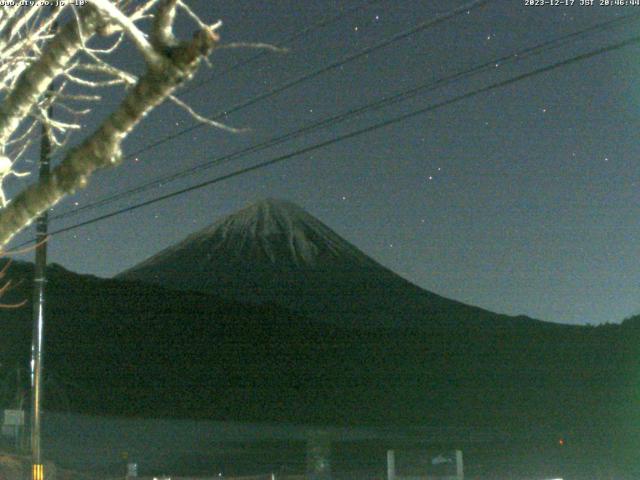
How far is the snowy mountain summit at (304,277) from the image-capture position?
6644 inches

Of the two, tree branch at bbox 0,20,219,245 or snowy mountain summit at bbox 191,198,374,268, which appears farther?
snowy mountain summit at bbox 191,198,374,268

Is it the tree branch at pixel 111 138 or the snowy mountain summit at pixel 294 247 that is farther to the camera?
the snowy mountain summit at pixel 294 247

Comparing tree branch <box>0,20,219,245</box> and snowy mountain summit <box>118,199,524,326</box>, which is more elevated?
snowy mountain summit <box>118,199,524,326</box>

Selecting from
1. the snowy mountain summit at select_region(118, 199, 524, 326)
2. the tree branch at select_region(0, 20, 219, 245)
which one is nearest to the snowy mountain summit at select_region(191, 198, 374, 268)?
the snowy mountain summit at select_region(118, 199, 524, 326)

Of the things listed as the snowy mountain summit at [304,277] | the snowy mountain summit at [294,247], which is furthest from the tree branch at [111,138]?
the snowy mountain summit at [294,247]

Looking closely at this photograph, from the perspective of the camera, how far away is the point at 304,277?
18412 centimetres

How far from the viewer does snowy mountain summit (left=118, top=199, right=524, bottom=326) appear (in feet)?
554

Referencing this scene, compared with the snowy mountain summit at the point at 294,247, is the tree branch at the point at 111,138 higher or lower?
lower

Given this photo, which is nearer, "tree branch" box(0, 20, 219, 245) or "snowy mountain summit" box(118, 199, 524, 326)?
"tree branch" box(0, 20, 219, 245)

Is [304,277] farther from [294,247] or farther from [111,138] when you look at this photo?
[111,138]

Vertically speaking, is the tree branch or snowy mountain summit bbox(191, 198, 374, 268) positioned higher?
snowy mountain summit bbox(191, 198, 374, 268)

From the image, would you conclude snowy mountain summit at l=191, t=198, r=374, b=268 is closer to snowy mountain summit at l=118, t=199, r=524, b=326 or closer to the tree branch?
snowy mountain summit at l=118, t=199, r=524, b=326

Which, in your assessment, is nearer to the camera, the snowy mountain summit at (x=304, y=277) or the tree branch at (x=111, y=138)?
the tree branch at (x=111, y=138)

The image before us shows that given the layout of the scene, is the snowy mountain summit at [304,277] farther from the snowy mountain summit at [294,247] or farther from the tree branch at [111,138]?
the tree branch at [111,138]
